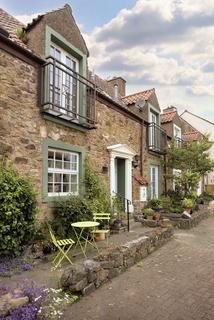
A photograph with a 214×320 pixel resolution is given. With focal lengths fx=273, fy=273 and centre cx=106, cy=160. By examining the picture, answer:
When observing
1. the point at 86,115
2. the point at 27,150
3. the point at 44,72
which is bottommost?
the point at 27,150

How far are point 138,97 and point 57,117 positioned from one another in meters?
7.92

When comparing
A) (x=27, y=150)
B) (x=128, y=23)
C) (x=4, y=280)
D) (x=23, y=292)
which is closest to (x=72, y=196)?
(x=27, y=150)

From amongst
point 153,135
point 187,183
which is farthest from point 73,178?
point 187,183

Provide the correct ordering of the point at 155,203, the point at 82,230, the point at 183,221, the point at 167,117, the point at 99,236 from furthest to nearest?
the point at 167,117
the point at 155,203
the point at 183,221
the point at 99,236
the point at 82,230

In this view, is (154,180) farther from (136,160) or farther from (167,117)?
(167,117)

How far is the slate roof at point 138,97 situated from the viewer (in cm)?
1407

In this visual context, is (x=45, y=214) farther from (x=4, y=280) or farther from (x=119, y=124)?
(x=119, y=124)

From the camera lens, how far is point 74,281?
14.7 feet

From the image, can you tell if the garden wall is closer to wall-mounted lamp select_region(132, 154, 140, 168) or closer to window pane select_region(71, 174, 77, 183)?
wall-mounted lamp select_region(132, 154, 140, 168)

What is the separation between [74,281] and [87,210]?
10.2 ft

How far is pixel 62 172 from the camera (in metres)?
8.01

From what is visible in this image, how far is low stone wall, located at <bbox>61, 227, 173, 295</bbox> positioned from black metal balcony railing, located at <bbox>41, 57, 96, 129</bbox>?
3.84 metres

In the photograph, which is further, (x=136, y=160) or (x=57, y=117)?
(x=136, y=160)

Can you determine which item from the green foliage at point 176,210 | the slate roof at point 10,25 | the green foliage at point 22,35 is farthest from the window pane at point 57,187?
the green foliage at point 176,210
